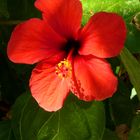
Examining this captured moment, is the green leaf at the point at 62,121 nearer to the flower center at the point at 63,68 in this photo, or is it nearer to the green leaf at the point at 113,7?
the flower center at the point at 63,68

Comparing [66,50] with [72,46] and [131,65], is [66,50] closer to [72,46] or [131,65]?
[72,46]

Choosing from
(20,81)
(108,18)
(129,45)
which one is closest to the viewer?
(108,18)

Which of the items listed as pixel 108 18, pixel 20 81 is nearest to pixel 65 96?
pixel 108 18

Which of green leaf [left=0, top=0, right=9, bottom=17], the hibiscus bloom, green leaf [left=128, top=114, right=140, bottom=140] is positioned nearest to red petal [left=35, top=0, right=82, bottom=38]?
the hibiscus bloom

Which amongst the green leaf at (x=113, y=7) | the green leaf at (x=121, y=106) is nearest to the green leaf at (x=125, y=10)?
the green leaf at (x=113, y=7)

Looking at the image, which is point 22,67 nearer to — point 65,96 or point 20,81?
point 20,81

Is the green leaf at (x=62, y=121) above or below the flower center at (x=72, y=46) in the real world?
below

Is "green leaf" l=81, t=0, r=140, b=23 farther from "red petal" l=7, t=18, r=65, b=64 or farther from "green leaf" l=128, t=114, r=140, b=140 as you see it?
"green leaf" l=128, t=114, r=140, b=140
